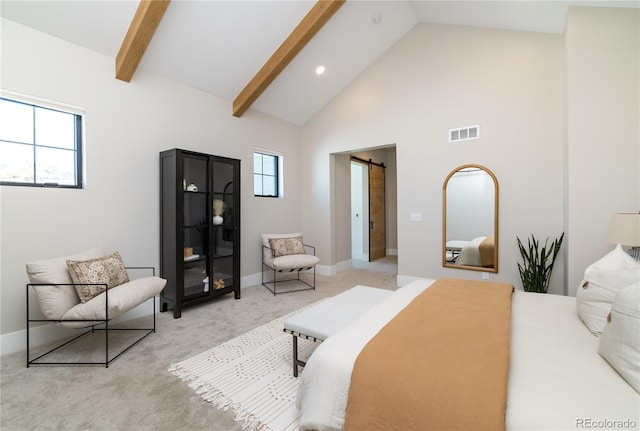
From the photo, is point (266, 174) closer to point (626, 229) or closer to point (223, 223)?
point (223, 223)

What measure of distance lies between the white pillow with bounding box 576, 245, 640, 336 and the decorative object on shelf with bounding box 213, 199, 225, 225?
3481mm

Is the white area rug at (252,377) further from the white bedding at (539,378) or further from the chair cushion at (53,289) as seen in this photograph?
the chair cushion at (53,289)

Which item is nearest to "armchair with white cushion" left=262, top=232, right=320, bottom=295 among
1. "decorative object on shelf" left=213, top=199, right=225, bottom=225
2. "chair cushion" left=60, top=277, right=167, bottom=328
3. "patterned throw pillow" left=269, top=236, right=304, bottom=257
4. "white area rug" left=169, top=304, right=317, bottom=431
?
"patterned throw pillow" left=269, top=236, right=304, bottom=257

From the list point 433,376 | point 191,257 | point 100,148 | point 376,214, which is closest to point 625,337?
point 433,376

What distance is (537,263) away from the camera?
3336mm

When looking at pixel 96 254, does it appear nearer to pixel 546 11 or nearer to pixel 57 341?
pixel 57 341

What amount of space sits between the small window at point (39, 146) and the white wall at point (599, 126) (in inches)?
197

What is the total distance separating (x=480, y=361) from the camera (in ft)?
3.70

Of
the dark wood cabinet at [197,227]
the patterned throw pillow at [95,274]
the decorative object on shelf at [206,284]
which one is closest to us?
the patterned throw pillow at [95,274]

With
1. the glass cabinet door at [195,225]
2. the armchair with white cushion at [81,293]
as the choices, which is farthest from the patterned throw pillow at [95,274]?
the glass cabinet door at [195,225]

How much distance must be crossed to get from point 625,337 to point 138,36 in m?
3.98

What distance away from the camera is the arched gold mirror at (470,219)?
12.0 feet

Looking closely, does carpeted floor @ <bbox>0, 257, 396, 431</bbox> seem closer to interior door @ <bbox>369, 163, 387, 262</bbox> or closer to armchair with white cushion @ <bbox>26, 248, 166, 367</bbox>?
Result: armchair with white cushion @ <bbox>26, 248, 166, 367</bbox>

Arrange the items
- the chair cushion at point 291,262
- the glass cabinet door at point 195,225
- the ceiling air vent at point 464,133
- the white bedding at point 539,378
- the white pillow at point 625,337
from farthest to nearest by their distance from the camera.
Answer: the chair cushion at point 291,262
the ceiling air vent at point 464,133
the glass cabinet door at point 195,225
the white pillow at point 625,337
the white bedding at point 539,378
